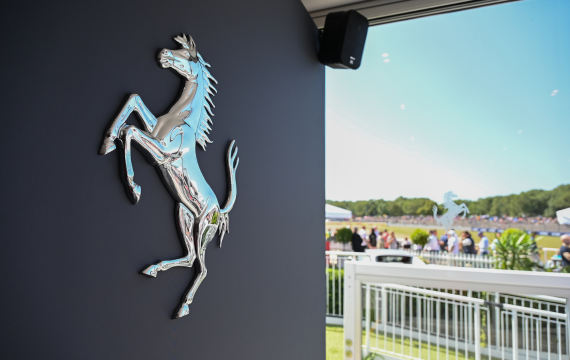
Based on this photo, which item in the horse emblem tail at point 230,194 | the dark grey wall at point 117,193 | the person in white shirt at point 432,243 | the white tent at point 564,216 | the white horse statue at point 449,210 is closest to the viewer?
the dark grey wall at point 117,193

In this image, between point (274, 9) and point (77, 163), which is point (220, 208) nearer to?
point (77, 163)

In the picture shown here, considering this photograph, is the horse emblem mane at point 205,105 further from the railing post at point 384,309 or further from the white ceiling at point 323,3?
the railing post at point 384,309

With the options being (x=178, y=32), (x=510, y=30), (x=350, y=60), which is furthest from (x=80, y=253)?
(x=510, y=30)

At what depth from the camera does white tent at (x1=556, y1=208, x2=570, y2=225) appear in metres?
2.81

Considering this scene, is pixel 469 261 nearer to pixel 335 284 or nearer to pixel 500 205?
pixel 500 205

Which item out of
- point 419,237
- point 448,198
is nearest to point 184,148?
point 448,198

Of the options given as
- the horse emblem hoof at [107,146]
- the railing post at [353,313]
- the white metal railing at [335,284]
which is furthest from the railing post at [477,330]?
the horse emblem hoof at [107,146]

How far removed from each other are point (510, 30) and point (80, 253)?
350 cm

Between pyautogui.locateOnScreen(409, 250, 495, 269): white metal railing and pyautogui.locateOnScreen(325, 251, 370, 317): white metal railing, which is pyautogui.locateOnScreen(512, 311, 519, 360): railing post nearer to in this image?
pyautogui.locateOnScreen(409, 250, 495, 269): white metal railing

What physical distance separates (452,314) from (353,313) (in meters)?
0.70

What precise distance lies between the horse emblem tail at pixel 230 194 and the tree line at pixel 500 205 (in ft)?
8.81

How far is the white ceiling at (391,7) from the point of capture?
2.14 metres

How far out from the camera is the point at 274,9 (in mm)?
1503

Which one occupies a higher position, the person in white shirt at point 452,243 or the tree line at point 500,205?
the tree line at point 500,205
